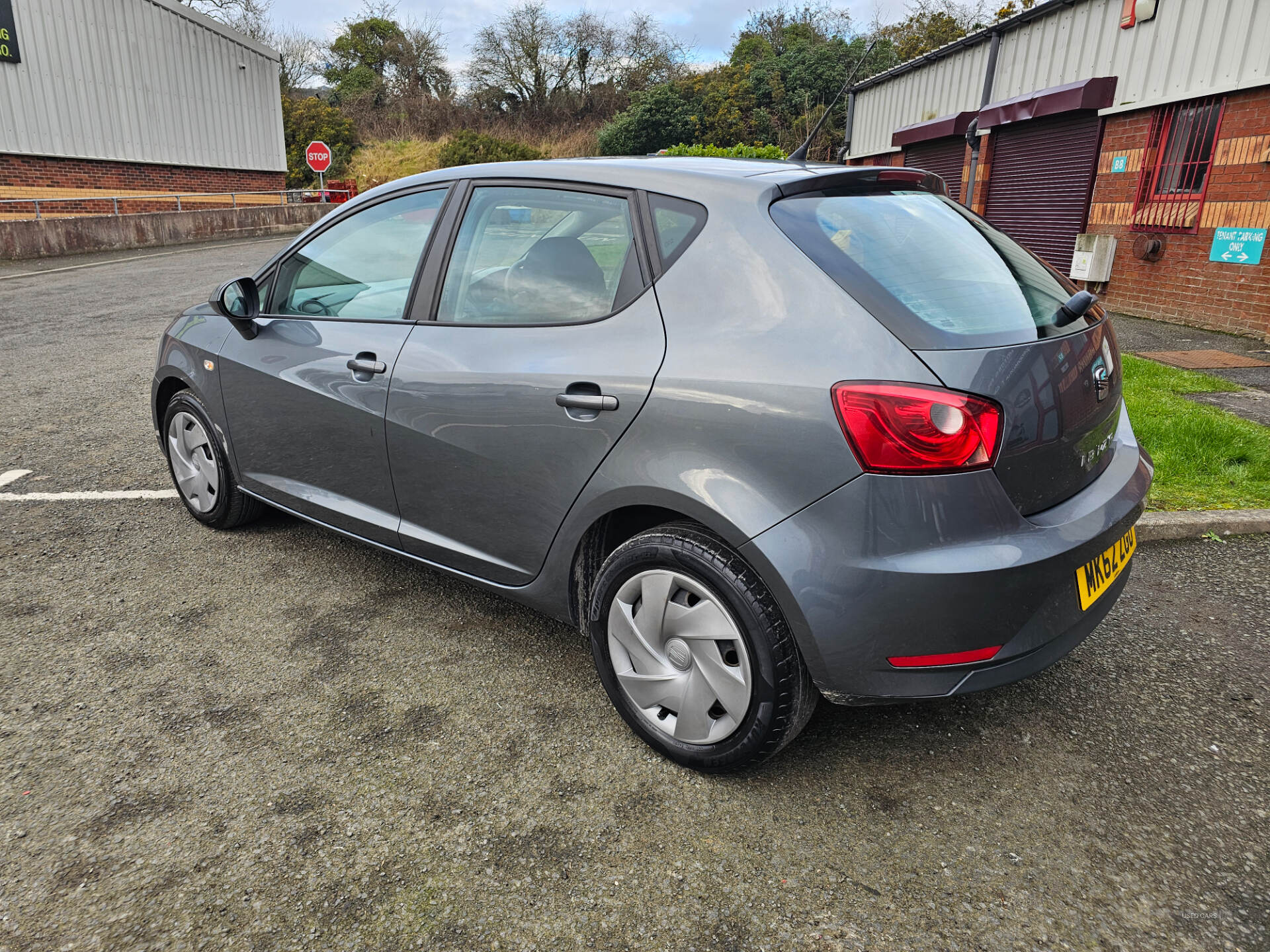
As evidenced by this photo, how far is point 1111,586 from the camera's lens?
2.45 meters

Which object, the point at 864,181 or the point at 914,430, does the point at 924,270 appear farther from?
the point at 914,430

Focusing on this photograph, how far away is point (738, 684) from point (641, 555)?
1.38 ft

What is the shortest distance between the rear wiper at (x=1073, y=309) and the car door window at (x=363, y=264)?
202 cm

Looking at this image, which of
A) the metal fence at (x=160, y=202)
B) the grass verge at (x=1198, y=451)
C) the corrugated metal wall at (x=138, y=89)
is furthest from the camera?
the corrugated metal wall at (x=138, y=89)

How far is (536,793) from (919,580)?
1.17m

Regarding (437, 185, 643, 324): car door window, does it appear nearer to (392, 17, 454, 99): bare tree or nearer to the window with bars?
the window with bars

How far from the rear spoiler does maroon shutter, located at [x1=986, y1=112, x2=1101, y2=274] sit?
10392 millimetres

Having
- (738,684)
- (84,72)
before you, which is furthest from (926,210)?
(84,72)

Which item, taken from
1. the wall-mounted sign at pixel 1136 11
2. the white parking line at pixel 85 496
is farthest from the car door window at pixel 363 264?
the wall-mounted sign at pixel 1136 11

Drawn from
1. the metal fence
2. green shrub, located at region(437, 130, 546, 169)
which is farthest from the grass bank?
the metal fence

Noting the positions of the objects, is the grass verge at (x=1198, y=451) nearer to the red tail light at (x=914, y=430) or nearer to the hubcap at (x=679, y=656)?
the red tail light at (x=914, y=430)

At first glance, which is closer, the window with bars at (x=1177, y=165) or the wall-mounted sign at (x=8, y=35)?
the window with bars at (x=1177, y=165)

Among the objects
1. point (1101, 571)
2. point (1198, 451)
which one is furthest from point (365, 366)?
point (1198, 451)

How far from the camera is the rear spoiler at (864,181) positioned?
96.1 inches
